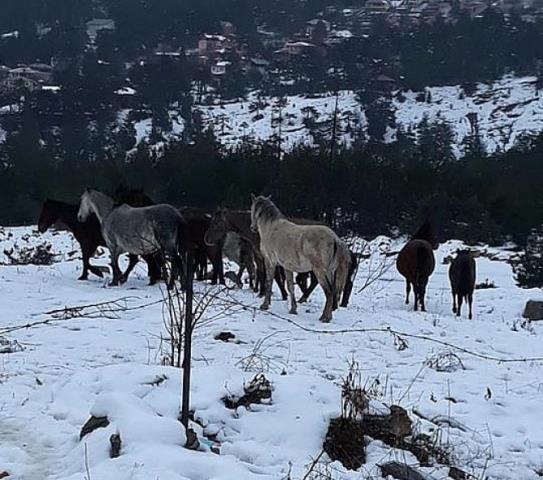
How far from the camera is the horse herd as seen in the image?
439 inches

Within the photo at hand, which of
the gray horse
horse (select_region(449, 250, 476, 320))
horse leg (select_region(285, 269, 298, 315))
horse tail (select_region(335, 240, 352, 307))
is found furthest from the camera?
horse (select_region(449, 250, 476, 320))

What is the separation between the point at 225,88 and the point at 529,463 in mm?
101557

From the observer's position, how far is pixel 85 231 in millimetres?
14531

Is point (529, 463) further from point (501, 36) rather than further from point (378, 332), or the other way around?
point (501, 36)

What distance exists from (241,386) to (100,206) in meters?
8.14

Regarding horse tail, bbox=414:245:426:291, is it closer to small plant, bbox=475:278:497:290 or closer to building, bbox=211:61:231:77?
small plant, bbox=475:278:497:290

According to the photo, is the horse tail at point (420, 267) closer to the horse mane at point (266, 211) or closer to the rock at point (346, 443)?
the horse mane at point (266, 211)

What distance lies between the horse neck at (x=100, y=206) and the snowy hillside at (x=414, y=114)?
2302 inches

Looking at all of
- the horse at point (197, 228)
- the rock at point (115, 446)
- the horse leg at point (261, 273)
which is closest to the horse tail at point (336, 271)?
the horse leg at point (261, 273)

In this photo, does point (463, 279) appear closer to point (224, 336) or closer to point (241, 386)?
point (224, 336)

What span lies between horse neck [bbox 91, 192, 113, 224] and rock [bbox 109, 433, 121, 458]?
9.01 metres

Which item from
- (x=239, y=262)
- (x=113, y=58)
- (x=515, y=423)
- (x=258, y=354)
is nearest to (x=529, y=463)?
(x=515, y=423)

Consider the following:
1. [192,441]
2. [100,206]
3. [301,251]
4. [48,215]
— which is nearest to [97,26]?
[48,215]

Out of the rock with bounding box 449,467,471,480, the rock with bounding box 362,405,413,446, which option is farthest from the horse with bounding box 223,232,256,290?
the rock with bounding box 449,467,471,480
